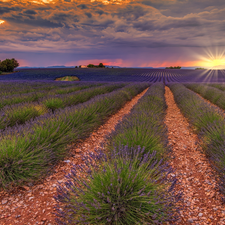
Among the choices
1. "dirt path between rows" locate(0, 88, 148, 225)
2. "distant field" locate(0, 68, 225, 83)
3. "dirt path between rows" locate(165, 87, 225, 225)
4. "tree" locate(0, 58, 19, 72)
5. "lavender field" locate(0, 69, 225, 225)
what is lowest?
"dirt path between rows" locate(0, 88, 148, 225)

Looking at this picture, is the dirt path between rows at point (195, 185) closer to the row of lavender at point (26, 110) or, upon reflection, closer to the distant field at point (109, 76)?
the row of lavender at point (26, 110)

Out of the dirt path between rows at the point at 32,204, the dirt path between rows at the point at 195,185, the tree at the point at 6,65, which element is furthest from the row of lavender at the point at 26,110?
Result: the tree at the point at 6,65

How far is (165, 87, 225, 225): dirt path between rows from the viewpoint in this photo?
1.74 meters

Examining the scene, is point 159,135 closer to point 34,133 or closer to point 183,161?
point 183,161

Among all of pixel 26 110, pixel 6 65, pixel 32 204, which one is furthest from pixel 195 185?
pixel 6 65

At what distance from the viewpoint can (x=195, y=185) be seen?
2.32 m

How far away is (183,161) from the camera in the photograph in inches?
119

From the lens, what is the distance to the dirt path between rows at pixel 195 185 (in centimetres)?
174

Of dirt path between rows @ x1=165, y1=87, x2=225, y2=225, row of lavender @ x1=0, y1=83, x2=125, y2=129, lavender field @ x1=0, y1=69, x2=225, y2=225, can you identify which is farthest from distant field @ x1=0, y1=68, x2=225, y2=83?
lavender field @ x1=0, y1=69, x2=225, y2=225

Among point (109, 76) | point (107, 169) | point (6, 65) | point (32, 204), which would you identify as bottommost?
point (32, 204)

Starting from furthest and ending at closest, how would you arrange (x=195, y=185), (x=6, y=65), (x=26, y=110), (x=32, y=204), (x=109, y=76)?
(x=6, y=65)
(x=109, y=76)
(x=26, y=110)
(x=195, y=185)
(x=32, y=204)

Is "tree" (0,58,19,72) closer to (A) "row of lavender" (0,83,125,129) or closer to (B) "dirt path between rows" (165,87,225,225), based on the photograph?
(A) "row of lavender" (0,83,125,129)

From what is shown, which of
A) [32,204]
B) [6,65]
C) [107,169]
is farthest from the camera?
[6,65]

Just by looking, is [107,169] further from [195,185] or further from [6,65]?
[6,65]
